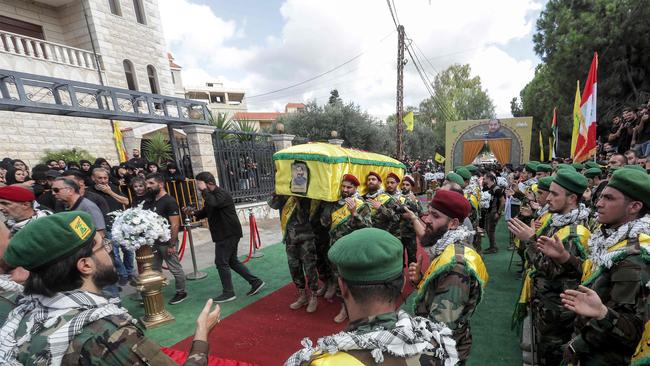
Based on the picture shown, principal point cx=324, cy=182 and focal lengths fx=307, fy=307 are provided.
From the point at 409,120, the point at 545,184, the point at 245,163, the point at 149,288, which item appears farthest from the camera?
the point at 409,120

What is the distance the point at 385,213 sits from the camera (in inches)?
182

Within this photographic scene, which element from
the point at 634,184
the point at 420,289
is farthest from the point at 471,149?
the point at 420,289

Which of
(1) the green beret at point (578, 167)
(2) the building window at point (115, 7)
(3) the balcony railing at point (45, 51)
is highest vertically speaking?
(2) the building window at point (115, 7)

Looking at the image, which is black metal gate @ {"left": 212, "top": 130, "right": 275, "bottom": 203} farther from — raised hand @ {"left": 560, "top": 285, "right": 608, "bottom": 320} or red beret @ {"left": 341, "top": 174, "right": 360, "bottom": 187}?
raised hand @ {"left": 560, "top": 285, "right": 608, "bottom": 320}

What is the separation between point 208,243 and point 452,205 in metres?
7.08

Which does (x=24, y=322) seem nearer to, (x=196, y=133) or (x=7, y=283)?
(x=7, y=283)

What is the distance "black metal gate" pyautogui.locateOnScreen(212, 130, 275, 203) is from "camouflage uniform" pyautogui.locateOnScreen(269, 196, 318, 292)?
5.29 meters

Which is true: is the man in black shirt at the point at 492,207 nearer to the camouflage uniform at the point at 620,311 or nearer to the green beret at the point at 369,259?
the camouflage uniform at the point at 620,311

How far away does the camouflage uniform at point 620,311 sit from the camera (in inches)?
62.4

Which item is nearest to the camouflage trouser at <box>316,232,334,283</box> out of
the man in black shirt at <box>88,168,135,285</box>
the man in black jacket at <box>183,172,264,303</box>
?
the man in black jacket at <box>183,172,264,303</box>

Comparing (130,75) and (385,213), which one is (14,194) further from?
(130,75)

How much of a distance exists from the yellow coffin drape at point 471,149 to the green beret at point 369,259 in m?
16.0

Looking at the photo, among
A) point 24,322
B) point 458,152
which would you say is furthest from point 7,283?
point 458,152

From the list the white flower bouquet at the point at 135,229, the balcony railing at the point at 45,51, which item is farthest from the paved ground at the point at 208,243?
the balcony railing at the point at 45,51
